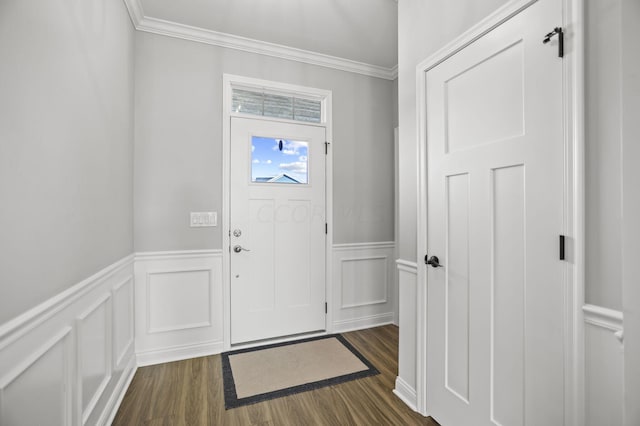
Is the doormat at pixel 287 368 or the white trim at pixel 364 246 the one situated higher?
the white trim at pixel 364 246

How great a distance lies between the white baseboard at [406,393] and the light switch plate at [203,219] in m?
1.90

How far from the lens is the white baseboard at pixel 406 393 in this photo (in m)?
1.87

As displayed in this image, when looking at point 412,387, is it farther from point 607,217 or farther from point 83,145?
point 83,145

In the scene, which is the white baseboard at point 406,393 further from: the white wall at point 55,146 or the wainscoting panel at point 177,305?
the white wall at point 55,146

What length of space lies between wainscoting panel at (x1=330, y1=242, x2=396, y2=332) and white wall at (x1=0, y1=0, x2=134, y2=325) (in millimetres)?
1955

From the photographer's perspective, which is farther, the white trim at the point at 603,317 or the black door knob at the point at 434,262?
the black door knob at the point at 434,262

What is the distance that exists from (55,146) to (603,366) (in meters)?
2.10

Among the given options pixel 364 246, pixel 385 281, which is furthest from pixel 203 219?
pixel 385 281

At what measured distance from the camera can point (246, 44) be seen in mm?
2721

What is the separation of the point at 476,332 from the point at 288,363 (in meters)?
1.51

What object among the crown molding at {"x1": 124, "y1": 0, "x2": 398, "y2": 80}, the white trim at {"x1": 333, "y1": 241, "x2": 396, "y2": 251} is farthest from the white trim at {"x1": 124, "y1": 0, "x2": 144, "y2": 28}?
the white trim at {"x1": 333, "y1": 241, "x2": 396, "y2": 251}

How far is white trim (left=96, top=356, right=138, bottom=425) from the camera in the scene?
167 centimetres

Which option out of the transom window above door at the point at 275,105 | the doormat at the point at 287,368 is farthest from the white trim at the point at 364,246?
the transom window above door at the point at 275,105

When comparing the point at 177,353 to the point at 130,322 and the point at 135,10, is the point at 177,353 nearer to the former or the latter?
the point at 130,322
